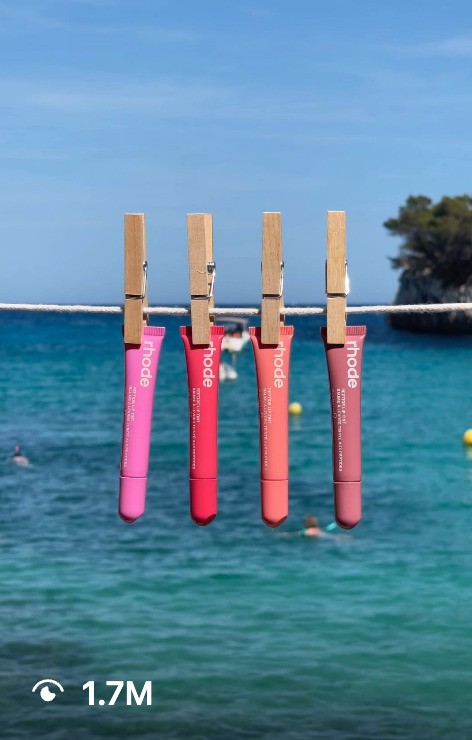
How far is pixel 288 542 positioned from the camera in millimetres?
26406

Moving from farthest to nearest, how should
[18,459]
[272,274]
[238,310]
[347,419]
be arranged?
[18,459] → [347,419] → [272,274] → [238,310]

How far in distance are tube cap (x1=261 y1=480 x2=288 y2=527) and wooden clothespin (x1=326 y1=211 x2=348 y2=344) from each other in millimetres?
1009

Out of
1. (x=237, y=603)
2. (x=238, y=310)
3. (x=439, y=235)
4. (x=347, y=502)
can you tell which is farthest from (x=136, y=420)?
(x=439, y=235)

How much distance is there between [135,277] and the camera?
764 cm

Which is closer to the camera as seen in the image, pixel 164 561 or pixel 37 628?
pixel 37 628

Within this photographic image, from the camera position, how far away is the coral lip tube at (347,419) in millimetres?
7684

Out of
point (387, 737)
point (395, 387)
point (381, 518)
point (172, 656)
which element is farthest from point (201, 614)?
point (395, 387)

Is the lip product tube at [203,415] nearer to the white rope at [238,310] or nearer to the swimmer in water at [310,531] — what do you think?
the white rope at [238,310]

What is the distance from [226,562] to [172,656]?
18.3 ft

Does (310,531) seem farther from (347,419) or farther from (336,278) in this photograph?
(336,278)

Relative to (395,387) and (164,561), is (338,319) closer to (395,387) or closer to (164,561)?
(164,561)

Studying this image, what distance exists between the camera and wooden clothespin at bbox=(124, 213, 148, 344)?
7.59 metres

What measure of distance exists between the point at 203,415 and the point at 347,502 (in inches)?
42.5

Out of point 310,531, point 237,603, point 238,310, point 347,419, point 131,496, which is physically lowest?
point 131,496
